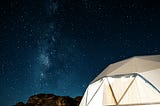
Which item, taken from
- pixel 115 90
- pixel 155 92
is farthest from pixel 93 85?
pixel 155 92

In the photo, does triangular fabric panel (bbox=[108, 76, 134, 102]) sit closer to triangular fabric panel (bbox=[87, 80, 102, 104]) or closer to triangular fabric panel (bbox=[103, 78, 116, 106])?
triangular fabric panel (bbox=[103, 78, 116, 106])

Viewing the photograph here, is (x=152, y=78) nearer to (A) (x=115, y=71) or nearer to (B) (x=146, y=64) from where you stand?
(B) (x=146, y=64)

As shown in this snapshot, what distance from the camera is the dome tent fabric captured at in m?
13.4

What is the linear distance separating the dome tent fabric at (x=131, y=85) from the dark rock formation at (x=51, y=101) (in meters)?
33.4

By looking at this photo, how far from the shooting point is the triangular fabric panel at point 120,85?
46.9 ft

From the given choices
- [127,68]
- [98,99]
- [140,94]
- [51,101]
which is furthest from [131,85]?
[51,101]

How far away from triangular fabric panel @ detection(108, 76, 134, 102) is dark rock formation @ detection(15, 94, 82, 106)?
34453 millimetres

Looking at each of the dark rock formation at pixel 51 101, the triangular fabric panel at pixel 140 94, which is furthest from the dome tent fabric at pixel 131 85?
the dark rock formation at pixel 51 101

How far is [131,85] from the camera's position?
14.2 meters

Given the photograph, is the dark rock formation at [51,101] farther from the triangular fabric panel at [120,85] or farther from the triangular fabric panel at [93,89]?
the triangular fabric panel at [120,85]

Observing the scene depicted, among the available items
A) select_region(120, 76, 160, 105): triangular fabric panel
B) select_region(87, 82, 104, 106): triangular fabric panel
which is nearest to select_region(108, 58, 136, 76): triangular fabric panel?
select_region(120, 76, 160, 105): triangular fabric panel

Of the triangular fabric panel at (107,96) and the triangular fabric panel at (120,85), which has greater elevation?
the triangular fabric panel at (120,85)

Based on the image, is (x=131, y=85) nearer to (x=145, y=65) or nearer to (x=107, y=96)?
(x=107, y=96)

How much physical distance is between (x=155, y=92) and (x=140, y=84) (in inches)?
39.1
